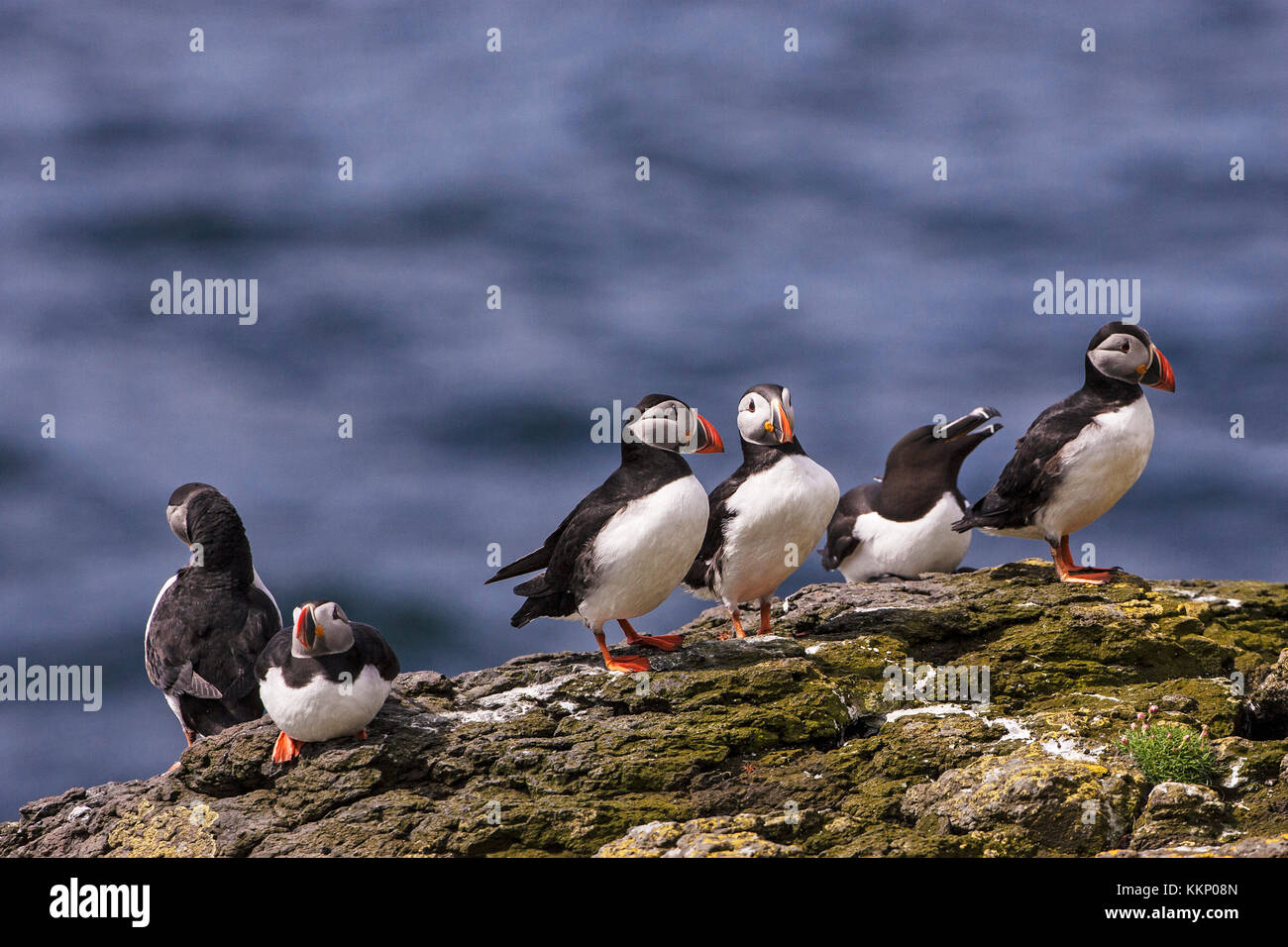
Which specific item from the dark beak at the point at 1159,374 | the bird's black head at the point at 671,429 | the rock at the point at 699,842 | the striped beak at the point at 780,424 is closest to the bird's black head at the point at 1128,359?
the dark beak at the point at 1159,374

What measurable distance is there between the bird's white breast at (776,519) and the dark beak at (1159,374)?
3.30 metres

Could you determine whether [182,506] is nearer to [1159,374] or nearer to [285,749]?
[285,749]

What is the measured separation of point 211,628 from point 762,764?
4050 millimetres

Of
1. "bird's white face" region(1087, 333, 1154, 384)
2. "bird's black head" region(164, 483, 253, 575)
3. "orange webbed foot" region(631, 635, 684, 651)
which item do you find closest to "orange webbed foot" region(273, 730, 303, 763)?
"bird's black head" region(164, 483, 253, 575)

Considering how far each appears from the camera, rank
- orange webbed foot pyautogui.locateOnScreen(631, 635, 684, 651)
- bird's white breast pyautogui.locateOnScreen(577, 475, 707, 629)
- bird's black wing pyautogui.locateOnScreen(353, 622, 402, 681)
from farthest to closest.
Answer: orange webbed foot pyautogui.locateOnScreen(631, 635, 684, 651) < bird's white breast pyautogui.locateOnScreen(577, 475, 707, 629) < bird's black wing pyautogui.locateOnScreen(353, 622, 402, 681)

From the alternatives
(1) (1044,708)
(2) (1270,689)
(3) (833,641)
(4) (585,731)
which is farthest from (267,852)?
(2) (1270,689)

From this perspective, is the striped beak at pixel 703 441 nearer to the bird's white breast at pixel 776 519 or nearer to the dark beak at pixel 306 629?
the bird's white breast at pixel 776 519

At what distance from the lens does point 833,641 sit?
34.5 ft

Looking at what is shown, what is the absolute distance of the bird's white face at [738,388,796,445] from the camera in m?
10.2

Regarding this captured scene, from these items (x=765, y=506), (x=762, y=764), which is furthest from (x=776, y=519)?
(x=762, y=764)

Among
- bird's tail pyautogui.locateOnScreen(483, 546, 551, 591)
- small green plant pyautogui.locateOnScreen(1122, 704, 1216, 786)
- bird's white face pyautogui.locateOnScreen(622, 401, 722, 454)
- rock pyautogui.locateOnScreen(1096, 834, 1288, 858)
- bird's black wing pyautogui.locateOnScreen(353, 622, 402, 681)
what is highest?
bird's white face pyautogui.locateOnScreen(622, 401, 722, 454)

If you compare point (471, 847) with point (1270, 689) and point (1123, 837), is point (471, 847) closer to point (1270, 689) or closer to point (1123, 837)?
point (1123, 837)

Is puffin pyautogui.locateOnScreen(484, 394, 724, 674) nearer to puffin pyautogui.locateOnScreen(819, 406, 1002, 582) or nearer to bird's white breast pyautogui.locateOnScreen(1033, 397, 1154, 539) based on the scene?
bird's white breast pyautogui.locateOnScreen(1033, 397, 1154, 539)

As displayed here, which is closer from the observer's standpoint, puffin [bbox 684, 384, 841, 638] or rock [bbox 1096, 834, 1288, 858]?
rock [bbox 1096, 834, 1288, 858]
